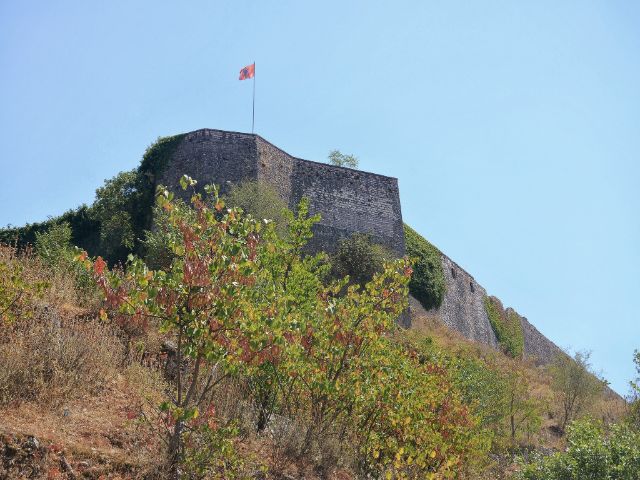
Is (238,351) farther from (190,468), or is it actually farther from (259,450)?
(259,450)

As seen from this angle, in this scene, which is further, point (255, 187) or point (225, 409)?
point (255, 187)

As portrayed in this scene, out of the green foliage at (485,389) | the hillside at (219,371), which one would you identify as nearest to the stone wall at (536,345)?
the green foliage at (485,389)

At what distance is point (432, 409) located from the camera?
924cm

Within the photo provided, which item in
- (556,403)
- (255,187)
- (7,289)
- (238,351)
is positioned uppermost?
(255,187)

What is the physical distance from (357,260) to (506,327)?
646 inches

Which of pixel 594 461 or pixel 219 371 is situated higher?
pixel 219 371

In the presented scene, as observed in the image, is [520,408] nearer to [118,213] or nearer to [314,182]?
[314,182]

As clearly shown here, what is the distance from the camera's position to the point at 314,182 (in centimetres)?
2667

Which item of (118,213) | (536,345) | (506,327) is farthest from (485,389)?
(536,345)

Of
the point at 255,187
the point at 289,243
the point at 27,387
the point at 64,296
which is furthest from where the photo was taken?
the point at 255,187

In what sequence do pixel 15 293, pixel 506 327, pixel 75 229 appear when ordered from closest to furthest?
1. pixel 15 293
2. pixel 75 229
3. pixel 506 327

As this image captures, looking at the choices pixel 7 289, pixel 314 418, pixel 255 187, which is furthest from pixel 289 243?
pixel 255 187

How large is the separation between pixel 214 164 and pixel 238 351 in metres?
18.9

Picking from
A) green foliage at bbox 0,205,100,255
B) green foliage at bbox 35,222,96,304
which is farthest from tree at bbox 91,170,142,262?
green foliage at bbox 35,222,96,304
